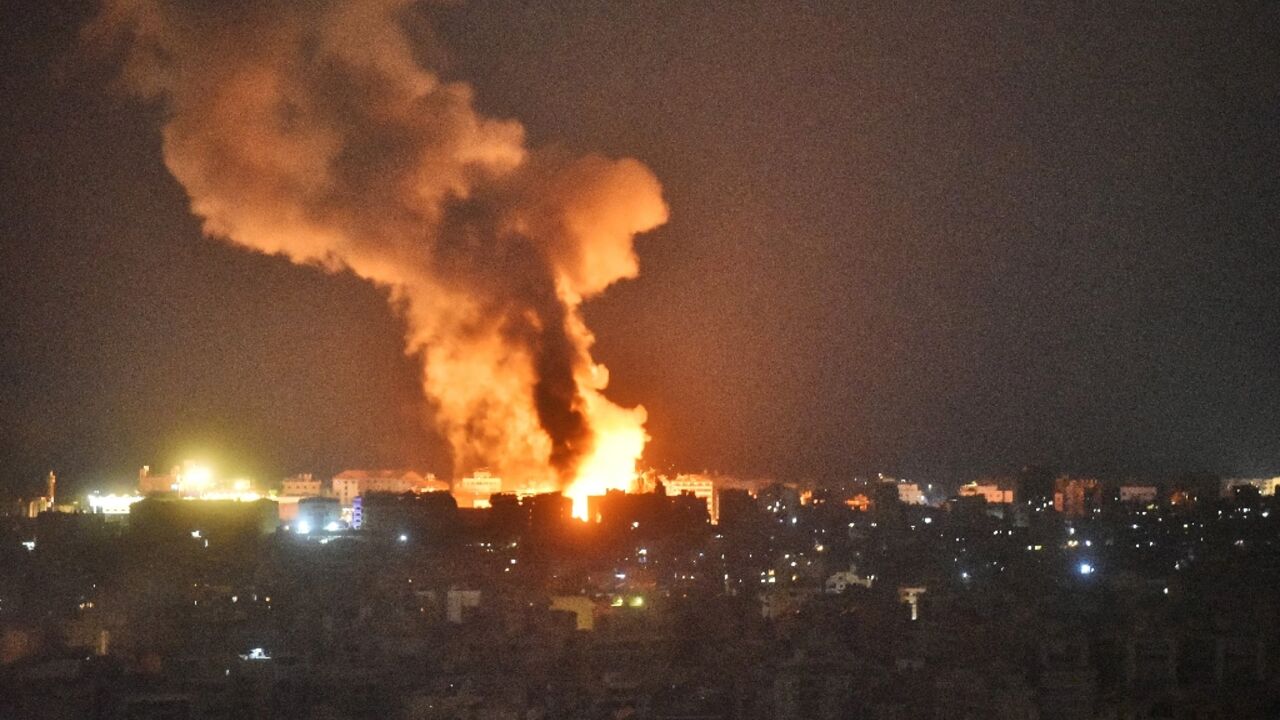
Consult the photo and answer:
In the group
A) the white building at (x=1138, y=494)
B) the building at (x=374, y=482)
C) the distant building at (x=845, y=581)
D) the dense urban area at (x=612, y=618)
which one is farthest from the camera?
the white building at (x=1138, y=494)

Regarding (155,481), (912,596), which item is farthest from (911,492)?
(912,596)

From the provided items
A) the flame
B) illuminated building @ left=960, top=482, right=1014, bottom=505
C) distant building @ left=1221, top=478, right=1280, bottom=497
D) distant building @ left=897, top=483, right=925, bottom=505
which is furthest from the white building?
the flame

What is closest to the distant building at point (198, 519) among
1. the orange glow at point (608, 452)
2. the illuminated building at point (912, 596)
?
the orange glow at point (608, 452)

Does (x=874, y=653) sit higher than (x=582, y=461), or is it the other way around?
(x=582, y=461)

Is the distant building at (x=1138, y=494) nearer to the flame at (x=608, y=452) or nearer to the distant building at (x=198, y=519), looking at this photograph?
the flame at (x=608, y=452)

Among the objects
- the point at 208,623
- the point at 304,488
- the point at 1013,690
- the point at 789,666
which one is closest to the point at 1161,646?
the point at 1013,690

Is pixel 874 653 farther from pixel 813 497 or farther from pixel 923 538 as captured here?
pixel 813 497

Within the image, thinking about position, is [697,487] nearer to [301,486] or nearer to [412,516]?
[301,486]
